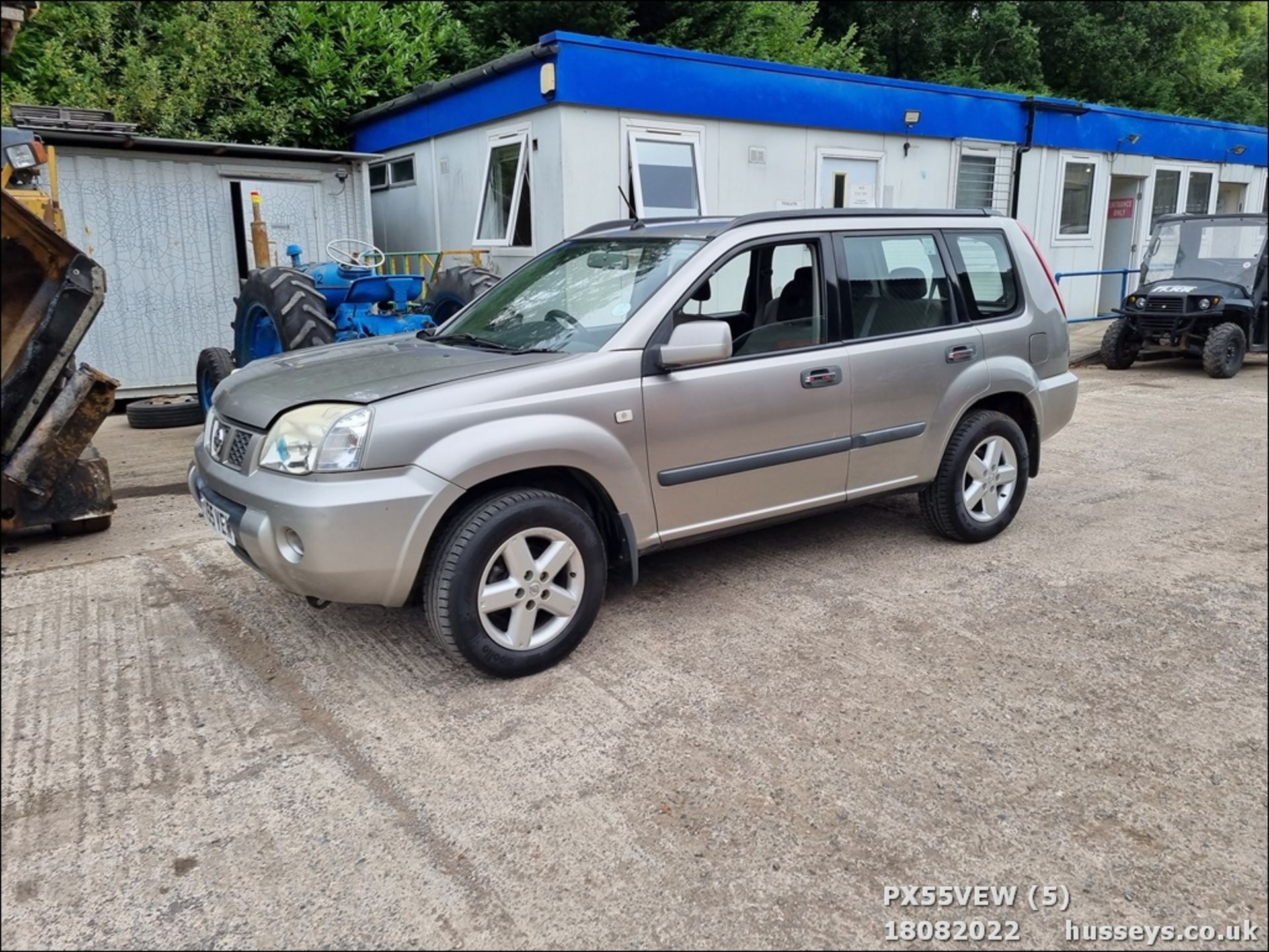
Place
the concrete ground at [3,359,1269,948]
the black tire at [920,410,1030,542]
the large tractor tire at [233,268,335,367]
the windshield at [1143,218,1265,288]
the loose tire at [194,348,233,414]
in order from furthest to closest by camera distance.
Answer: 1. the windshield at [1143,218,1265,288]
2. the loose tire at [194,348,233,414]
3. the large tractor tire at [233,268,335,367]
4. the black tire at [920,410,1030,542]
5. the concrete ground at [3,359,1269,948]

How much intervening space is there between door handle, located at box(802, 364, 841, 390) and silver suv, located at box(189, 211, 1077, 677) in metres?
0.01

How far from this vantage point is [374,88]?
14.5 metres

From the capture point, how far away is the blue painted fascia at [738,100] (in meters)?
9.35

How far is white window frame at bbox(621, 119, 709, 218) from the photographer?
9.73m

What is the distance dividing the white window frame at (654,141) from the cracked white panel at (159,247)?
3.95 meters

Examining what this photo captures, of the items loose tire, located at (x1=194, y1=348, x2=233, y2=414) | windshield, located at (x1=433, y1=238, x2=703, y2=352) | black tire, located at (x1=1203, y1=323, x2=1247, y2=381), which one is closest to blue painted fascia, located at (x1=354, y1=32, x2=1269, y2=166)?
loose tire, located at (x1=194, y1=348, x2=233, y2=414)

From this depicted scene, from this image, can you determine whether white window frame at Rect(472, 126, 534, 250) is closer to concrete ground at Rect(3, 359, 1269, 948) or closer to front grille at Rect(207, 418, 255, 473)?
concrete ground at Rect(3, 359, 1269, 948)

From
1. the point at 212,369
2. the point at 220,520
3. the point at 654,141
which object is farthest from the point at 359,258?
the point at 220,520

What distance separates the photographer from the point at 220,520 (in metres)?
3.77

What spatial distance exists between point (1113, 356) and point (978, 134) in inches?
139

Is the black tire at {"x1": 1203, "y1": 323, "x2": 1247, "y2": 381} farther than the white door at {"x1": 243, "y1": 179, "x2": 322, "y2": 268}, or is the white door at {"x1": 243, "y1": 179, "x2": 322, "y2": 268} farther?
the black tire at {"x1": 1203, "y1": 323, "x2": 1247, "y2": 381}

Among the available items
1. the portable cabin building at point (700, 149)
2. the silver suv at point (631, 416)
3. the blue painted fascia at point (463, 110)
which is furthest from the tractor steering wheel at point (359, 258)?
the silver suv at point (631, 416)

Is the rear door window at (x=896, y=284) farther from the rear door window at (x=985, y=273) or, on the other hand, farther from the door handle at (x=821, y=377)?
the door handle at (x=821, y=377)

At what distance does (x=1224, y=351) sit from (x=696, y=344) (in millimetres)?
9882
